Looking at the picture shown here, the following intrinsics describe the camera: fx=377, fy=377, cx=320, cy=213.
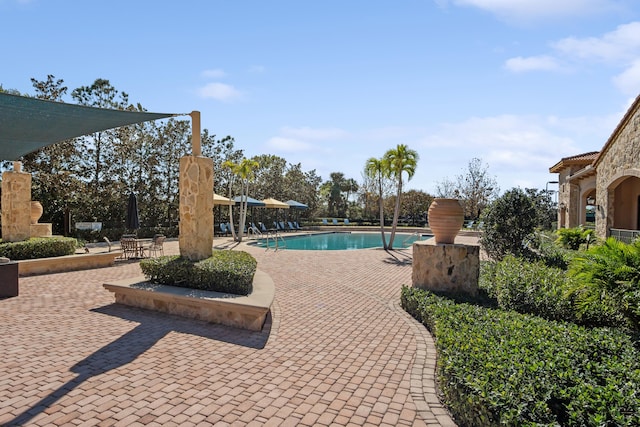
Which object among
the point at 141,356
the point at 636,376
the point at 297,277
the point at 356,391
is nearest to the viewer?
the point at 636,376

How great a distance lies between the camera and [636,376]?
275 cm

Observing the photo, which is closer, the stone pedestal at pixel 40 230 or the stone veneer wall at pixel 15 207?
the stone veneer wall at pixel 15 207

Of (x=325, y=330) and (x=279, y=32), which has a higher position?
(x=279, y=32)

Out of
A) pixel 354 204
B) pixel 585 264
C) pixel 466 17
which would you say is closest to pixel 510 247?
pixel 585 264

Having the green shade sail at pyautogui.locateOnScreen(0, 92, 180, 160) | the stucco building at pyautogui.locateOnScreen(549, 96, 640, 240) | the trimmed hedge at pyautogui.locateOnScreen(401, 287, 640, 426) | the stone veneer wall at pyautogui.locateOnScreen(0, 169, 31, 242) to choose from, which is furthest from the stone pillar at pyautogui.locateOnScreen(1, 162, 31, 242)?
the stucco building at pyautogui.locateOnScreen(549, 96, 640, 240)

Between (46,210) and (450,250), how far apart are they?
1693 cm

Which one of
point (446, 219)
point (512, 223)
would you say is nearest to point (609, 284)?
point (446, 219)

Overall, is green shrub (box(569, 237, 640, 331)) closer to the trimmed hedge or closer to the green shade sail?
the trimmed hedge

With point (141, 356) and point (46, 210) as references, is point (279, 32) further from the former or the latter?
point (46, 210)

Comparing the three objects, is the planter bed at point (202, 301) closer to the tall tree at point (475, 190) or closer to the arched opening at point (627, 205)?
the arched opening at point (627, 205)

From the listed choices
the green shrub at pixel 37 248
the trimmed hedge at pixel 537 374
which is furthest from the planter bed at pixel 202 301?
the green shrub at pixel 37 248

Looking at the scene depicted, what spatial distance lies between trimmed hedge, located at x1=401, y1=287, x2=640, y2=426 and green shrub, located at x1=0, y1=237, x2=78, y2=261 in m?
9.99

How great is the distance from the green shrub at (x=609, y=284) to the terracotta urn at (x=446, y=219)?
208 centimetres

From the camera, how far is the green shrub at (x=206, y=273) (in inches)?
234
